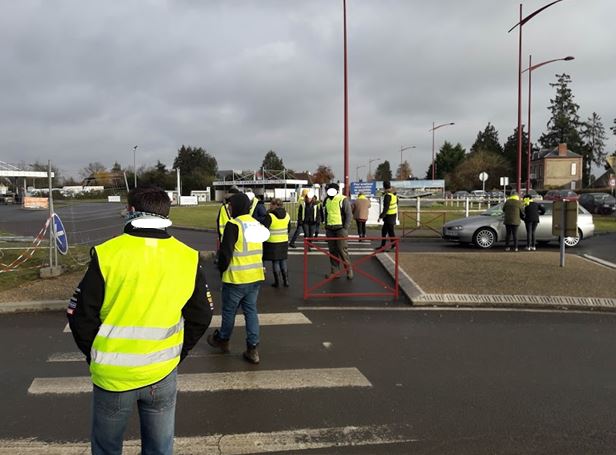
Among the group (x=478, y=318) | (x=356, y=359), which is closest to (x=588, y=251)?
(x=478, y=318)

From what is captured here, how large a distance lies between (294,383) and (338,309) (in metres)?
3.04

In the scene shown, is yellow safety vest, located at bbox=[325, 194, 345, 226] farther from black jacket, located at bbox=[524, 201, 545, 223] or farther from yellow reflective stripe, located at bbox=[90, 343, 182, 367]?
yellow reflective stripe, located at bbox=[90, 343, 182, 367]

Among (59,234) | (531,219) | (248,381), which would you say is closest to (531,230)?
(531,219)

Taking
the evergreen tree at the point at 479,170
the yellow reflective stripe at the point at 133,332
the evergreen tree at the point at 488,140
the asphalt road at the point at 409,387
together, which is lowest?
the asphalt road at the point at 409,387

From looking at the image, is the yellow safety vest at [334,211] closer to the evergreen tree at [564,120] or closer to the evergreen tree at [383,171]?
the evergreen tree at [564,120]

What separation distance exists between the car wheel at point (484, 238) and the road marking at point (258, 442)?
470 inches

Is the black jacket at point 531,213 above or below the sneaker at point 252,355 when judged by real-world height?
above

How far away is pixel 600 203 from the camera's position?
31.8 meters

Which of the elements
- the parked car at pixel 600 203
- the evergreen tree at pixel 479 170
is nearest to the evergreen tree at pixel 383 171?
the evergreen tree at pixel 479 170

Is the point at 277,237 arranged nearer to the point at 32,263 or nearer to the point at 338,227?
the point at 338,227

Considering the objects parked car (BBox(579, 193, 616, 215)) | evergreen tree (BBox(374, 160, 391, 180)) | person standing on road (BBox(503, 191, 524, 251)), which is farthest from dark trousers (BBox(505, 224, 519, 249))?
evergreen tree (BBox(374, 160, 391, 180))

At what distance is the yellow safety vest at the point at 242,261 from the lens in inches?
194

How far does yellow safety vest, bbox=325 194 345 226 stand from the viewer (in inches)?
384

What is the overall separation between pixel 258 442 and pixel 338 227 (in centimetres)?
670
